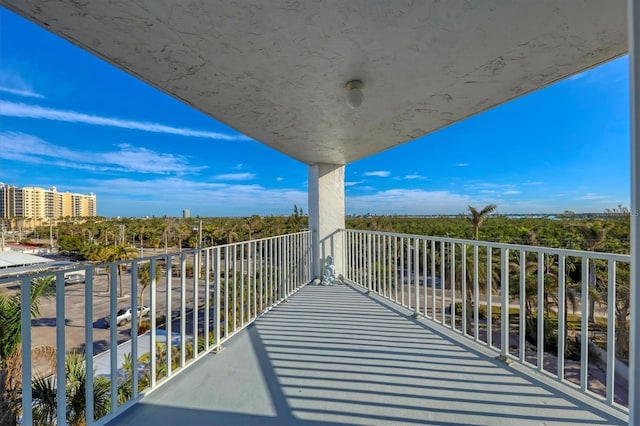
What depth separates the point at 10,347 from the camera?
2.41 metres

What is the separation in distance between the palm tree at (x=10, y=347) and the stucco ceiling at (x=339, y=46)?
5.74 ft

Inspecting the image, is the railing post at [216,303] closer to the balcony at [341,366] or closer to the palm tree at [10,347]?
the balcony at [341,366]

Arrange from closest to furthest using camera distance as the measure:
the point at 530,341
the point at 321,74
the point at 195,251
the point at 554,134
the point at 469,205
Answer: the point at 321,74 → the point at 195,251 → the point at 530,341 → the point at 469,205 → the point at 554,134

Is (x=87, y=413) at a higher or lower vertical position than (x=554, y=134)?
lower

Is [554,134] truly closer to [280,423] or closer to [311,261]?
[311,261]

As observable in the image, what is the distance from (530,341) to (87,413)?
14826mm

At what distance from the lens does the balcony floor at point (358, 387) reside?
1531 millimetres

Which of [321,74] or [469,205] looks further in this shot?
[469,205]

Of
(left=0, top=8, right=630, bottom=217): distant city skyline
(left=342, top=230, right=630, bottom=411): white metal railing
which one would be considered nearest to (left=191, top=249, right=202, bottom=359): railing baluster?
(left=342, top=230, right=630, bottom=411): white metal railing

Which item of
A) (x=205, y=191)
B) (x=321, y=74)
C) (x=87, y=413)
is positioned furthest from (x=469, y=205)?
(x=205, y=191)

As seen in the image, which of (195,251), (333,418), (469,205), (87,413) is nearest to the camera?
(87,413)

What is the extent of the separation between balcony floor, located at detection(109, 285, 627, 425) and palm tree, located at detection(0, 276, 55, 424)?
52.7 inches

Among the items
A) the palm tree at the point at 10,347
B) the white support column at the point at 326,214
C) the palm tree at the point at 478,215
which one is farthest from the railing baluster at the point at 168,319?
the palm tree at the point at 478,215

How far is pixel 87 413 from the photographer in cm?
141
